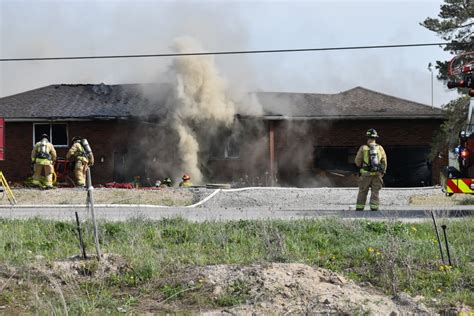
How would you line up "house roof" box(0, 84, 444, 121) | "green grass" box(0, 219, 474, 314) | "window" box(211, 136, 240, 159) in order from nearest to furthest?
"green grass" box(0, 219, 474, 314) → "window" box(211, 136, 240, 159) → "house roof" box(0, 84, 444, 121)

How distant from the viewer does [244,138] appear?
25.1 metres

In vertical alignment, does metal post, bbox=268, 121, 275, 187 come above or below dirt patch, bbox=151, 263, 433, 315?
above

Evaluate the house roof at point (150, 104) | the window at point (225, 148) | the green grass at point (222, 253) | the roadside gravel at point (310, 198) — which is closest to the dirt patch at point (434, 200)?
the roadside gravel at point (310, 198)

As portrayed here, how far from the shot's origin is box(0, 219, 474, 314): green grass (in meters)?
5.75

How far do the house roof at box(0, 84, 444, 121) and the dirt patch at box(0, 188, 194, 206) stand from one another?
6570 mm

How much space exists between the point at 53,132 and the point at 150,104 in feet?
13.6

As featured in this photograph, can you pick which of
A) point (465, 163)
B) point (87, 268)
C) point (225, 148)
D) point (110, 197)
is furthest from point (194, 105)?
point (87, 268)

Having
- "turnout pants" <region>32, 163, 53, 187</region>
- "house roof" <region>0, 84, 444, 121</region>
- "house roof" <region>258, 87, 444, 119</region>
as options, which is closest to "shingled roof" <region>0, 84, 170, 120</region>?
"house roof" <region>0, 84, 444, 121</region>

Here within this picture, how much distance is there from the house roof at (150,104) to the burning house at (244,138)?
0.14 feet

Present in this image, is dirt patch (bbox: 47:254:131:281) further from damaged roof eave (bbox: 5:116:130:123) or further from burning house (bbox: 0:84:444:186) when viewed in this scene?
damaged roof eave (bbox: 5:116:130:123)

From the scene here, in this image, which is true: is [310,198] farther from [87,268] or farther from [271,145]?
[87,268]

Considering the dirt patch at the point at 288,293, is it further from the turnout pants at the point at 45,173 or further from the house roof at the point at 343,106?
the house roof at the point at 343,106

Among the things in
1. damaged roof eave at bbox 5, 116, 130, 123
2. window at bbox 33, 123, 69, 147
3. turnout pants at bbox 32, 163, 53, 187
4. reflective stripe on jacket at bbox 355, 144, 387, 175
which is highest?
damaged roof eave at bbox 5, 116, 130, 123

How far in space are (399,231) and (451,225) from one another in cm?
101
